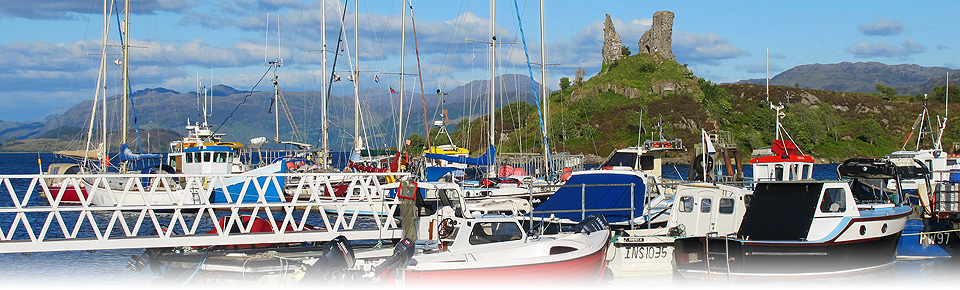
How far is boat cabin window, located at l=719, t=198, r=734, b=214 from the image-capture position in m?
20.7

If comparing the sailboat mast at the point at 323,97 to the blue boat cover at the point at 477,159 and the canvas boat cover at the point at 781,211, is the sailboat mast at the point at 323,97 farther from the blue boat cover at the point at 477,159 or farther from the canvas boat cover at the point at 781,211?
the canvas boat cover at the point at 781,211

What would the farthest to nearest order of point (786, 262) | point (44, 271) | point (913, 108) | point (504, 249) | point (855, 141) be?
point (913, 108) < point (855, 141) < point (44, 271) < point (786, 262) < point (504, 249)

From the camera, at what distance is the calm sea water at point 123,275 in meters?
19.8

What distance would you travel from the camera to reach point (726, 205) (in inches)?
819

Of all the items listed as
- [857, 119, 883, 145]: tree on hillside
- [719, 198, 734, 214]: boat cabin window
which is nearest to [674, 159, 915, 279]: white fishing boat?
[719, 198, 734, 214]: boat cabin window

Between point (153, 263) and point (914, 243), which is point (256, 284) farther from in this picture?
point (914, 243)

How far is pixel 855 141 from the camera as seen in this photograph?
14200 cm

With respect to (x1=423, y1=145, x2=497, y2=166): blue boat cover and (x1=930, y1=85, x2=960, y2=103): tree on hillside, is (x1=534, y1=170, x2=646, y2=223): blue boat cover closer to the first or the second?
→ (x1=423, y1=145, x2=497, y2=166): blue boat cover

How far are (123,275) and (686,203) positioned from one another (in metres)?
16.4

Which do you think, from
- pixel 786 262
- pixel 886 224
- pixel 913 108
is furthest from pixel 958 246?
pixel 913 108

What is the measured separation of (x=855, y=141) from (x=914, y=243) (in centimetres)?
12947

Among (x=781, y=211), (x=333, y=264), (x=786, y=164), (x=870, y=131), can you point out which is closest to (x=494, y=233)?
(x=333, y=264)

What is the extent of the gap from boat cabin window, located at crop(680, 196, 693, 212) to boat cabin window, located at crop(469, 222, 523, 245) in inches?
218

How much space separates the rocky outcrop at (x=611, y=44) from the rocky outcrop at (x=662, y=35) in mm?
7830
